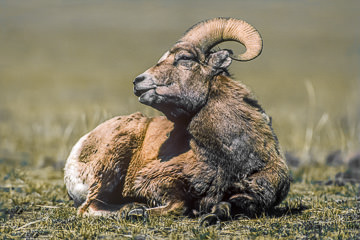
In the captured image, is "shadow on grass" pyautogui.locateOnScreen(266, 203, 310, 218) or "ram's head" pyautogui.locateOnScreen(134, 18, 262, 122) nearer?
"ram's head" pyautogui.locateOnScreen(134, 18, 262, 122)

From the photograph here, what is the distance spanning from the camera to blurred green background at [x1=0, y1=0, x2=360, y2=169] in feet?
44.0

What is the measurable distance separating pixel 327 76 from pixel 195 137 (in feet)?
136

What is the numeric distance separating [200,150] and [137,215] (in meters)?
1.07

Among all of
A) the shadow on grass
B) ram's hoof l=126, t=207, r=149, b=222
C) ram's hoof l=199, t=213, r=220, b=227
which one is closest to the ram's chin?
ram's hoof l=126, t=207, r=149, b=222

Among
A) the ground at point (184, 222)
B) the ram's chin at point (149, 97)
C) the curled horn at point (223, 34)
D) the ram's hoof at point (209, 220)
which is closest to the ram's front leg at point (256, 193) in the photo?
the ground at point (184, 222)

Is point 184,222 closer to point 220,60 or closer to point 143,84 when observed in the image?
point 143,84

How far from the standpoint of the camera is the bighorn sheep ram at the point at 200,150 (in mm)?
6348

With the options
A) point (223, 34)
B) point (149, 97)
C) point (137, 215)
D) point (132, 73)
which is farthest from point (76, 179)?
point (132, 73)

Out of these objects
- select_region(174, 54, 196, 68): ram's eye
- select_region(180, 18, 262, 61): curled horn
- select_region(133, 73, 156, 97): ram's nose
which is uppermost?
select_region(180, 18, 262, 61): curled horn

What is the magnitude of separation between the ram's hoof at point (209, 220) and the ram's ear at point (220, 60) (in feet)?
5.94

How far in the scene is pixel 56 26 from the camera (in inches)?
2923

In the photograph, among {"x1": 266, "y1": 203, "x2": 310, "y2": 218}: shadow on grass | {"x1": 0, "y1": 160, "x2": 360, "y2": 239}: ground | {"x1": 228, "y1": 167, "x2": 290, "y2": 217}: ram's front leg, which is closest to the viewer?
{"x1": 0, "y1": 160, "x2": 360, "y2": 239}: ground

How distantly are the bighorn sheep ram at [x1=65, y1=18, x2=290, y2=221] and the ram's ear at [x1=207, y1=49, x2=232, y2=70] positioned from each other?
0.01 meters

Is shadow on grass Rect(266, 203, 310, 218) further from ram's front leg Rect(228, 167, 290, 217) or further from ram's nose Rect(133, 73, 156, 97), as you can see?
ram's nose Rect(133, 73, 156, 97)
